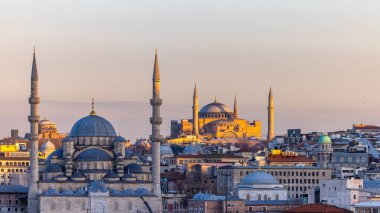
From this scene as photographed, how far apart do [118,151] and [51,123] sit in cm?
9038

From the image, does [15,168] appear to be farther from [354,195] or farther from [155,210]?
[354,195]

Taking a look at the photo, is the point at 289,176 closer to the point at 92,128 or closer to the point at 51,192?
the point at 92,128

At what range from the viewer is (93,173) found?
10706cm

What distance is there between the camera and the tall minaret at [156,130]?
Result: 105m

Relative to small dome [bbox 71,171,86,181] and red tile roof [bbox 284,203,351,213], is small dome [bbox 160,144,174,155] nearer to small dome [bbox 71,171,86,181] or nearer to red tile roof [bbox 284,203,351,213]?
small dome [bbox 71,171,86,181]

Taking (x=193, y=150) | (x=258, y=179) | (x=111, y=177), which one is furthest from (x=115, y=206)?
(x=193, y=150)

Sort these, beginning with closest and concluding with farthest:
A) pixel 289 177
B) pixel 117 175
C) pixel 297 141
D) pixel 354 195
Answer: pixel 354 195, pixel 117 175, pixel 289 177, pixel 297 141

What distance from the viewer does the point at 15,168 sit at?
14125 centimetres

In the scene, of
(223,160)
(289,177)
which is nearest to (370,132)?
(223,160)

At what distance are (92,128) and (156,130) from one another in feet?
17.7

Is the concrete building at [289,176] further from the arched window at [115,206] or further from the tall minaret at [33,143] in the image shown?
the tall minaret at [33,143]

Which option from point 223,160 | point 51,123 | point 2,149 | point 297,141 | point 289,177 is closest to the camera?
point 289,177

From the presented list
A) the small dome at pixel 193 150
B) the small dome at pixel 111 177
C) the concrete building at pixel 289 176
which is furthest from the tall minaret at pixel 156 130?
the small dome at pixel 193 150

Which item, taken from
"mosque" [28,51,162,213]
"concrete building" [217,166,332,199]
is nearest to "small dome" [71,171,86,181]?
"mosque" [28,51,162,213]
